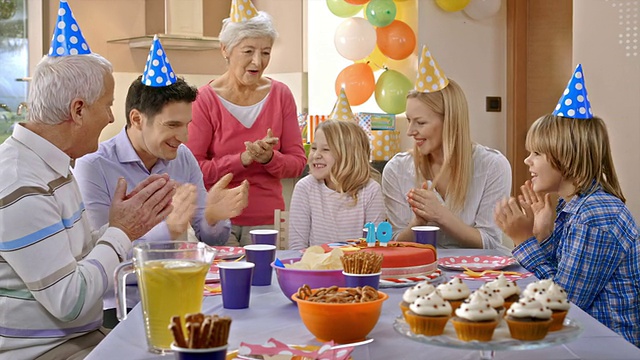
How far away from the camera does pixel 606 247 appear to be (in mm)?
2033

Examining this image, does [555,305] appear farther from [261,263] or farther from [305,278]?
[261,263]

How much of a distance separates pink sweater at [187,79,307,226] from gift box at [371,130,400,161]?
1.90m

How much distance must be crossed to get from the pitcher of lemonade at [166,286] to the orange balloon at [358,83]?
404 centimetres

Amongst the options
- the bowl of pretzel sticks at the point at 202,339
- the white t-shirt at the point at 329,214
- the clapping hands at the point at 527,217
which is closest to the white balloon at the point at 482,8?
the white t-shirt at the point at 329,214

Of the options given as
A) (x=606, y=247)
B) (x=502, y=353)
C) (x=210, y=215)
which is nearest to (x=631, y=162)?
(x=606, y=247)

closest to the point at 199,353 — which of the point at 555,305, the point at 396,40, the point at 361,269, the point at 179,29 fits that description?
the point at 555,305

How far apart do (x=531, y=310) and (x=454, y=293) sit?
0.53 feet

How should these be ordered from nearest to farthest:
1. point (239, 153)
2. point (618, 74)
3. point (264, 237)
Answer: point (264, 237), point (239, 153), point (618, 74)

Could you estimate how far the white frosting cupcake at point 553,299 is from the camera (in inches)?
46.8

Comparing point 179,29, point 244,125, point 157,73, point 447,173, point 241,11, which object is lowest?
point 447,173

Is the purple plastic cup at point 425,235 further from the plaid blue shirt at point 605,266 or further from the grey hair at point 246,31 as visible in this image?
the grey hair at point 246,31

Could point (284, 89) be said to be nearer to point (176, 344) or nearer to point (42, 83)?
point (42, 83)

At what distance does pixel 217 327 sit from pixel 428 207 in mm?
1636

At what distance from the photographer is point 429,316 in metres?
1.16
